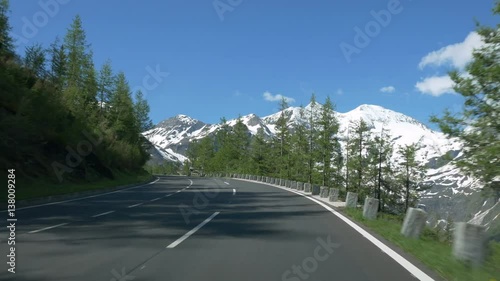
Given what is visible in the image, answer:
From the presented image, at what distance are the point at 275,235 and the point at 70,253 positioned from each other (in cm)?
497

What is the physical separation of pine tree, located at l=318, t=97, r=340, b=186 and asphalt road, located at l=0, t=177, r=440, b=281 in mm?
38072

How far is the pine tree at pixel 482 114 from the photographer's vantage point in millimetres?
12680

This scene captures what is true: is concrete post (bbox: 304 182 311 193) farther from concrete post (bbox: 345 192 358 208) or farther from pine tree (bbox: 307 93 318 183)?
pine tree (bbox: 307 93 318 183)

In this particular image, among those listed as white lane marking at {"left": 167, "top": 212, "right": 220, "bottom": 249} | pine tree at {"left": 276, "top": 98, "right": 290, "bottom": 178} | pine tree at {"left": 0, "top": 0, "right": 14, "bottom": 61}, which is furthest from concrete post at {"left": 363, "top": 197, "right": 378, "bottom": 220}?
pine tree at {"left": 276, "top": 98, "right": 290, "bottom": 178}

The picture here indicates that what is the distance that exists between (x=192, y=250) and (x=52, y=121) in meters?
26.7

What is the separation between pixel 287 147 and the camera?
217ft

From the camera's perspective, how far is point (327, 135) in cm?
5306

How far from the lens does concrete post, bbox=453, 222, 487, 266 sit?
7.31 metres

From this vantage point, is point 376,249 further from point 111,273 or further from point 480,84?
point 480,84

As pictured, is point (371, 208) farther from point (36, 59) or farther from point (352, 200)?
point (36, 59)

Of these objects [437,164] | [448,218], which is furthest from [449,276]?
[448,218]

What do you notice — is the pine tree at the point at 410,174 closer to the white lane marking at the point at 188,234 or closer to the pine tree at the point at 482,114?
the pine tree at the point at 482,114

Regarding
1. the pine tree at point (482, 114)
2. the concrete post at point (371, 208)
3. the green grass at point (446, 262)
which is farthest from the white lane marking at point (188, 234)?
the pine tree at point (482, 114)

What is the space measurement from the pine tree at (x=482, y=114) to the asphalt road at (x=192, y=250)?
14.0ft
